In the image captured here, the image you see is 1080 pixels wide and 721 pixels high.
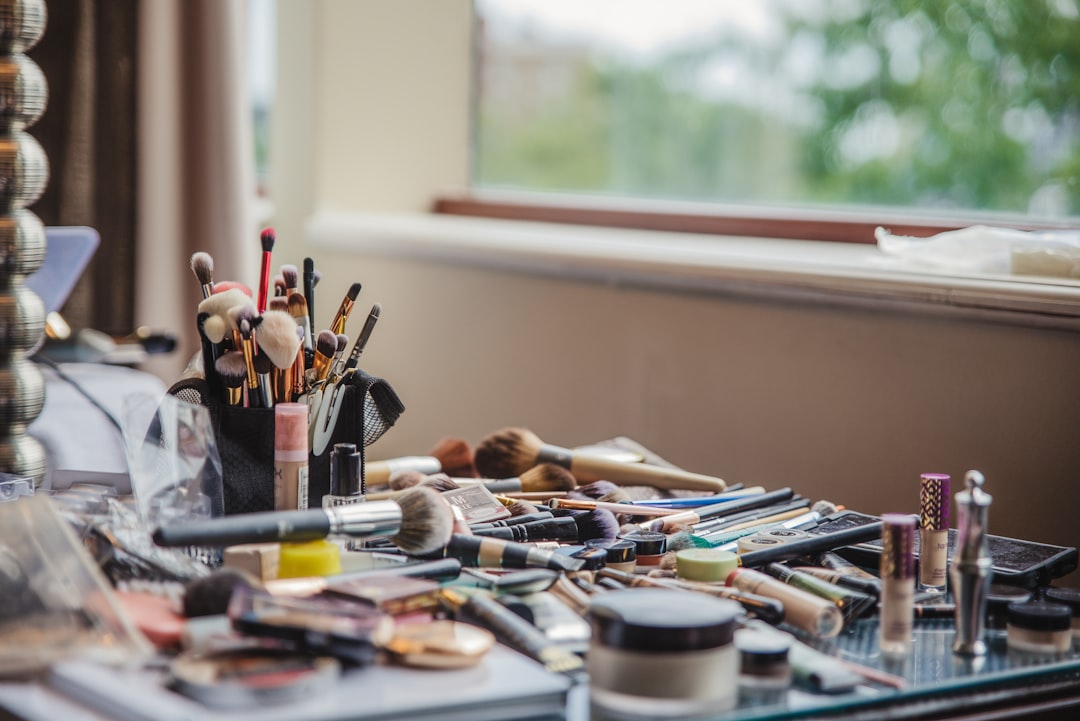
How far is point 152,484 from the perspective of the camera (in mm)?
855

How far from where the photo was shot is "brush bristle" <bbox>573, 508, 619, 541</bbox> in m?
0.95

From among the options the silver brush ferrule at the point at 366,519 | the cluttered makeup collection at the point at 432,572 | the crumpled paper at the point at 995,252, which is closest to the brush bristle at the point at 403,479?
the cluttered makeup collection at the point at 432,572

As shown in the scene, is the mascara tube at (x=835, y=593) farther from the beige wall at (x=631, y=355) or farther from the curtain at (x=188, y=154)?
the curtain at (x=188, y=154)

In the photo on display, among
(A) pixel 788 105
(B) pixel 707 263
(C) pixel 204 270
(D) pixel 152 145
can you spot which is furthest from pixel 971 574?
(A) pixel 788 105

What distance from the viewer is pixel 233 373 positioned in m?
0.92

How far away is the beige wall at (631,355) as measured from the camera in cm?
123

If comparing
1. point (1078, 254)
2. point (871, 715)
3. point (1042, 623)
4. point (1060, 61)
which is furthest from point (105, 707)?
point (1060, 61)

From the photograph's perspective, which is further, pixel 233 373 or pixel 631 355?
pixel 631 355

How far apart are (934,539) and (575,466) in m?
0.36

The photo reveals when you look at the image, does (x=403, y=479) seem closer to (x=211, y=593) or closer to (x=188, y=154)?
(x=211, y=593)

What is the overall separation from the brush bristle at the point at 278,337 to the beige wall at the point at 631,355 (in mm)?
359

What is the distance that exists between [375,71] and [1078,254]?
1.42 metres

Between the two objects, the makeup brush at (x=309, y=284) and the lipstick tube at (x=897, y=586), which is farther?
the makeup brush at (x=309, y=284)

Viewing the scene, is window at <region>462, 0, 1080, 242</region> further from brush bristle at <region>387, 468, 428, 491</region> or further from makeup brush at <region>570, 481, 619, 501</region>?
brush bristle at <region>387, 468, 428, 491</region>
